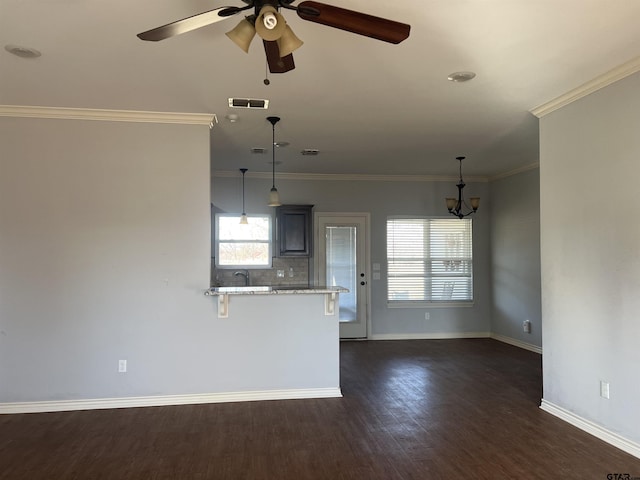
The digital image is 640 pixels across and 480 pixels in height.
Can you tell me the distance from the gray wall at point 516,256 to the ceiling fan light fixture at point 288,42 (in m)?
5.16

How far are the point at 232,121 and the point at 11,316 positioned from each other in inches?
102

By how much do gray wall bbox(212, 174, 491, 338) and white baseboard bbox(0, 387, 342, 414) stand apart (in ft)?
9.91

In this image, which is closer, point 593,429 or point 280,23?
point 280,23

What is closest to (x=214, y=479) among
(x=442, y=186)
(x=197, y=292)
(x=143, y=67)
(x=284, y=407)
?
(x=284, y=407)

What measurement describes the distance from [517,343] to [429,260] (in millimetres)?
1798

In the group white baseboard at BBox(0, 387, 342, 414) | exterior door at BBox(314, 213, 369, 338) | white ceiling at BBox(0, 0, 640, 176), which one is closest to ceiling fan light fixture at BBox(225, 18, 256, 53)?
white ceiling at BBox(0, 0, 640, 176)

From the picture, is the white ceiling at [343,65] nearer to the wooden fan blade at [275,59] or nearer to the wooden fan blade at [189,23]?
the wooden fan blade at [275,59]

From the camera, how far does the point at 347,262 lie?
709 cm

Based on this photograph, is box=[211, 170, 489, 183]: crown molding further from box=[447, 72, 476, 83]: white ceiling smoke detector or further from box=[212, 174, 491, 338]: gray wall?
box=[447, 72, 476, 83]: white ceiling smoke detector

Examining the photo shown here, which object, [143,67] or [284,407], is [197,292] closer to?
[284,407]

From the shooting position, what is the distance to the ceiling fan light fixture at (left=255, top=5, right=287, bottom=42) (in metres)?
1.81

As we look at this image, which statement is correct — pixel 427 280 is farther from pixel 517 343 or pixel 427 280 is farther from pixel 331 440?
pixel 331 440

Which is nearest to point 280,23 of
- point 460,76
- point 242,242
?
point 460,76

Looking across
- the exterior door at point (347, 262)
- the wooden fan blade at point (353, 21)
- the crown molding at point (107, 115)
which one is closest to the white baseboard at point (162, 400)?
the crown molding at point (107, 115)
